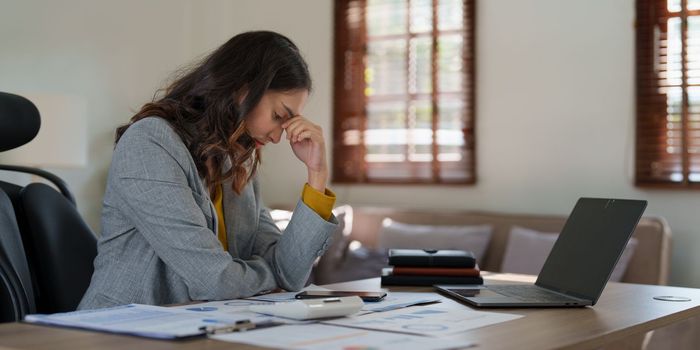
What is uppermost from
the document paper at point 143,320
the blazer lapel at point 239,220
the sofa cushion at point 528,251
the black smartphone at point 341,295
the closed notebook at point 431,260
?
the blazer lapel at point 239,220

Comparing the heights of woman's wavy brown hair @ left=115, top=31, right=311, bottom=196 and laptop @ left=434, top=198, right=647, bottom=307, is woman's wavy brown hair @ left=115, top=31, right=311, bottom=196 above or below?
above

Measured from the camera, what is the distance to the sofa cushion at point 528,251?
3885 millimetres

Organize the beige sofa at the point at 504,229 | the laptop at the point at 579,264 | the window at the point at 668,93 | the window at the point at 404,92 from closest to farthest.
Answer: the laptop at the point at 579,264 < the beige sofa at the point at 504,229 < the window at the point at 668,93 < the window at the point at 404,92

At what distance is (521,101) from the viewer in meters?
4.49

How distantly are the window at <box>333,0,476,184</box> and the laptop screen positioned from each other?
8.81ft

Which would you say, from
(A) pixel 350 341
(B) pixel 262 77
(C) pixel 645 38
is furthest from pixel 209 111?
(C) pixel 645 38

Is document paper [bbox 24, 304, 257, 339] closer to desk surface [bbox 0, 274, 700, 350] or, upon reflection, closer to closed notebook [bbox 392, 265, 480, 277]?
desk surface [bbox 0, 274, 700, 350]

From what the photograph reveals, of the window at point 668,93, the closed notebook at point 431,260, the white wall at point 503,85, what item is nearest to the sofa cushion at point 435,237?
the white wall at point 503,85

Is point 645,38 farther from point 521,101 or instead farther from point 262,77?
point 262,77

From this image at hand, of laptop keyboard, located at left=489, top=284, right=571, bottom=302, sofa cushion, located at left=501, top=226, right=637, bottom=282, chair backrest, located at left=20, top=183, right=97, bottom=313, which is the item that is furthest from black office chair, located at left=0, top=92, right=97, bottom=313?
sofa cushion, located at left=501, top=226, right=637, bottom=282

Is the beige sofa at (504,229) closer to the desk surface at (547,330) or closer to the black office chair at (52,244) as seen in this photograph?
the desk surface at (547,330)

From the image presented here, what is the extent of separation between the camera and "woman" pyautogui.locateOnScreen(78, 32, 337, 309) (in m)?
1.77

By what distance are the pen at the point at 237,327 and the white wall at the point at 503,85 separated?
3.05 meters

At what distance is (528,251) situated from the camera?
396 cm
